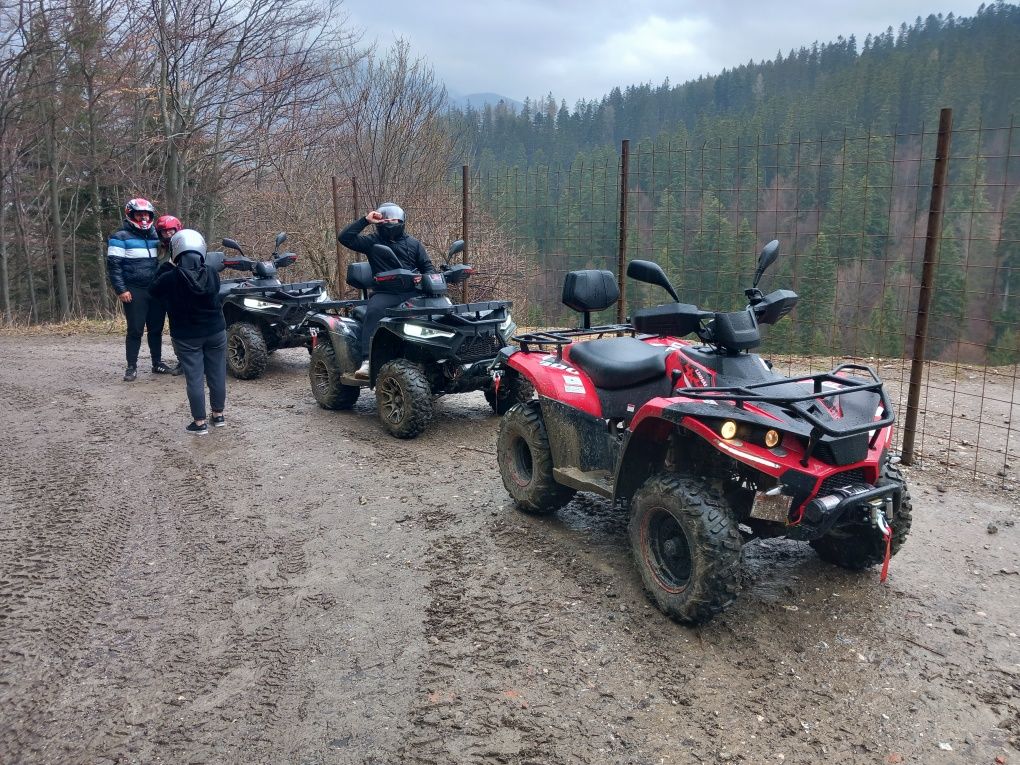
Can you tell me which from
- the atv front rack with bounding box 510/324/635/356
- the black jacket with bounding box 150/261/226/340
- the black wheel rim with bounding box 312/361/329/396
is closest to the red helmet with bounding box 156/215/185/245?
the black jacket with bounding box 150/261/226/340

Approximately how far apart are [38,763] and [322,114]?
16675 millimetres

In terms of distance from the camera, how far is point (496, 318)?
274 inches

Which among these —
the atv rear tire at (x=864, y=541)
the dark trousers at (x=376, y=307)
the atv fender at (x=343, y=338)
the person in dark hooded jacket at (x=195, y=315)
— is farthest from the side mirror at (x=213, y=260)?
the atv rear tire at (x=864, y=541)

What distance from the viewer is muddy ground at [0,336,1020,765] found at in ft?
9.86

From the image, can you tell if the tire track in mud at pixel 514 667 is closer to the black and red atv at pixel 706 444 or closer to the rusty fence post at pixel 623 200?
the black and red atv at pixel 706 444

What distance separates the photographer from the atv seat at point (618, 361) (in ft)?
13.9

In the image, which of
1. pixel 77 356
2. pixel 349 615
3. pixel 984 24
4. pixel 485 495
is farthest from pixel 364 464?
pixel 984 24

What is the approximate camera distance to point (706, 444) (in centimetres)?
389

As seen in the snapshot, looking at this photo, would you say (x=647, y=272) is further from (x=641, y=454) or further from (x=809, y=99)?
(x=809, y=99)

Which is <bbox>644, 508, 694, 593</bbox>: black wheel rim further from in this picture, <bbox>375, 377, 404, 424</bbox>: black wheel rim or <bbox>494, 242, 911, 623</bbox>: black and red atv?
<bbox>375, 377, 404, 424</bbox>: black wheel rim

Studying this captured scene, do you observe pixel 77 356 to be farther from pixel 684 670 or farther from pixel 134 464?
pixel 684 670

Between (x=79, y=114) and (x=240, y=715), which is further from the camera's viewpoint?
(x=79, y=114)

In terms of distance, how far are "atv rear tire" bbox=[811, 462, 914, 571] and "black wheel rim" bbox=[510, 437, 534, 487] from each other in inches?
69.8

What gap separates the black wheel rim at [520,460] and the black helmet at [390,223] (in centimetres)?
350
